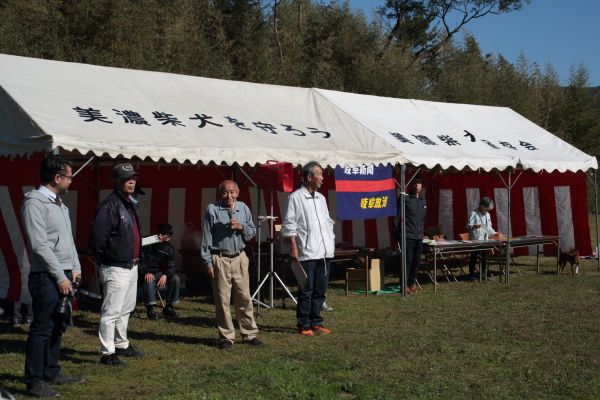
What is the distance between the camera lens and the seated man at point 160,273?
802 cm

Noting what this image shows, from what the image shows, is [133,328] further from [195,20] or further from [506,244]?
[195,20]

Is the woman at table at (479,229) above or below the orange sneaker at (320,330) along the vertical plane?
above

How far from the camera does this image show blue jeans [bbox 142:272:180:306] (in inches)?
315

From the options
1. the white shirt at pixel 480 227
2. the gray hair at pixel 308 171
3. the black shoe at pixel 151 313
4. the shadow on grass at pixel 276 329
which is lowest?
the shadow on grass at pixel 276 329

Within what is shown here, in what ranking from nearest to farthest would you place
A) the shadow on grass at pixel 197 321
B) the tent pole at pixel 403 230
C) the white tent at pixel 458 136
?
1. the shadow on grass at pixel 197 321
2. the tent pole at pixel 403 230
3. the white tent at pixel 458 136

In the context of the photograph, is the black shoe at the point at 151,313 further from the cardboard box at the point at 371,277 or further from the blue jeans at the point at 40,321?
the blue jeans at the point at 40,321

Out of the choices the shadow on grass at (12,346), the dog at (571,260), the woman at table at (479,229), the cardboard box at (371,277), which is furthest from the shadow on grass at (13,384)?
the dog at (571,260)

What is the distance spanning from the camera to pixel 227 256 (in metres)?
6.37

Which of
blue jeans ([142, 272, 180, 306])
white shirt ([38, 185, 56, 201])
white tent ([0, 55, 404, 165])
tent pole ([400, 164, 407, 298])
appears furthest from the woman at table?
white shirt ([38, 185, 56, 201])

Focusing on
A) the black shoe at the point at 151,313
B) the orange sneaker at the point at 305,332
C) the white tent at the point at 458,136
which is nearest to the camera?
the orange sneaker at the point at 305,332

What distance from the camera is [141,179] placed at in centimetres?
1070

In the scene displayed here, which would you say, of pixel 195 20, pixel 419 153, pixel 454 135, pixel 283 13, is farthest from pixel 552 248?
pixel 283 13

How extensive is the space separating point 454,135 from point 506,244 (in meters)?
1.75

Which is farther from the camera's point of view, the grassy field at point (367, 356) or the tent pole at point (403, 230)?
the tent pole at point (403, 230)
